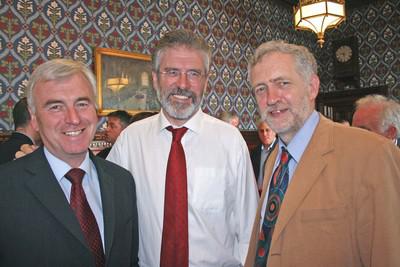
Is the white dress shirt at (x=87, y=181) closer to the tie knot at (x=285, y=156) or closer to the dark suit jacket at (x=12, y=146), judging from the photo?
the tie knot at (x=285, y=156)

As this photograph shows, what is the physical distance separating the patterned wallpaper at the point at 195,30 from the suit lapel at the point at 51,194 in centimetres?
328

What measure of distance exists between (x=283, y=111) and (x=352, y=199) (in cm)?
50

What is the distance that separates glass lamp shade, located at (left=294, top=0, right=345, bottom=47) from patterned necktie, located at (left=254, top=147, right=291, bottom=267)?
4248 mm

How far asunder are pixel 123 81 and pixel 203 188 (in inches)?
153

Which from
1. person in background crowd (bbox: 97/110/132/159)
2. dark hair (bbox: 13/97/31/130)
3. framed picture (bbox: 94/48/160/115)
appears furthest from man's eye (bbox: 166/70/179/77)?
framed picture (bbox: 94/48/160/115)

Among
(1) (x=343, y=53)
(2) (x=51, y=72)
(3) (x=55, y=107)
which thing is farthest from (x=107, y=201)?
(1) (x=343, y=53)

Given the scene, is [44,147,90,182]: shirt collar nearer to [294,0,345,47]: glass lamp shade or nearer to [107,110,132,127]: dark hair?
[107,110,132,127]: dark hair

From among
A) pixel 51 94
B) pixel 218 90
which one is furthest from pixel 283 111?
pixel 218 90

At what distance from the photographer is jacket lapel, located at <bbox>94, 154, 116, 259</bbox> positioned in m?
1.61

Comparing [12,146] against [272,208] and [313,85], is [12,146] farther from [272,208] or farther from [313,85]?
[313,85]

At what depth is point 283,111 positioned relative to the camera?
1688 millimetres

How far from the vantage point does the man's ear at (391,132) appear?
309cm

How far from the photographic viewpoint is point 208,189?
76.5 inches

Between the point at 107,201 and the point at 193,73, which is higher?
the point at 193,73
